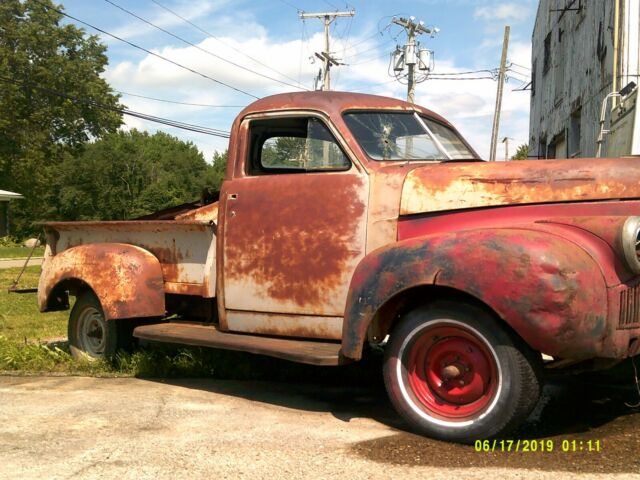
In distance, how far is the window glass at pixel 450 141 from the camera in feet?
16.0

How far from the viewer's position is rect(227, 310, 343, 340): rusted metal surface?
4426 mm

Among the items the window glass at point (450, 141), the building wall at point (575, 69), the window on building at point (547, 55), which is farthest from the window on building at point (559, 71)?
the window glass at point (450, 141)

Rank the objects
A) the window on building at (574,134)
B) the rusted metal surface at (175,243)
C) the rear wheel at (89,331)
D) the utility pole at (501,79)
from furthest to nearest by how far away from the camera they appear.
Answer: the utility pole at (501,79) → the window on building at (574,134) → the rear wheel at (89,331) → the rusted metal surface at (175,243)

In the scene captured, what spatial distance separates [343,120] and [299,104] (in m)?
0.40

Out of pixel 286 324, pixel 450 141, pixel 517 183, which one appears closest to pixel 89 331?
pixel 286 324

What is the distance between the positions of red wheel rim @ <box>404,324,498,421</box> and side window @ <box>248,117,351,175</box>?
1367mm

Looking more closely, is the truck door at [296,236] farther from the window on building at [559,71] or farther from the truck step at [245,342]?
the window on building at [559,71]

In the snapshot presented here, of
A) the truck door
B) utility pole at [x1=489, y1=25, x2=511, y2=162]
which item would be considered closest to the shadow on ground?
the truck door

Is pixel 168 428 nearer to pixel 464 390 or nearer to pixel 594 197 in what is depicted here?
pixel 464 390

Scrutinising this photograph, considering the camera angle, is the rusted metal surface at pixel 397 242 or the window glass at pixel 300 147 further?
the window glass at pixel 300 147

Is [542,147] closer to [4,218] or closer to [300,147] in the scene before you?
[300,147]

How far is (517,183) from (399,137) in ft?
3.75

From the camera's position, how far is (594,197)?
373 cm
